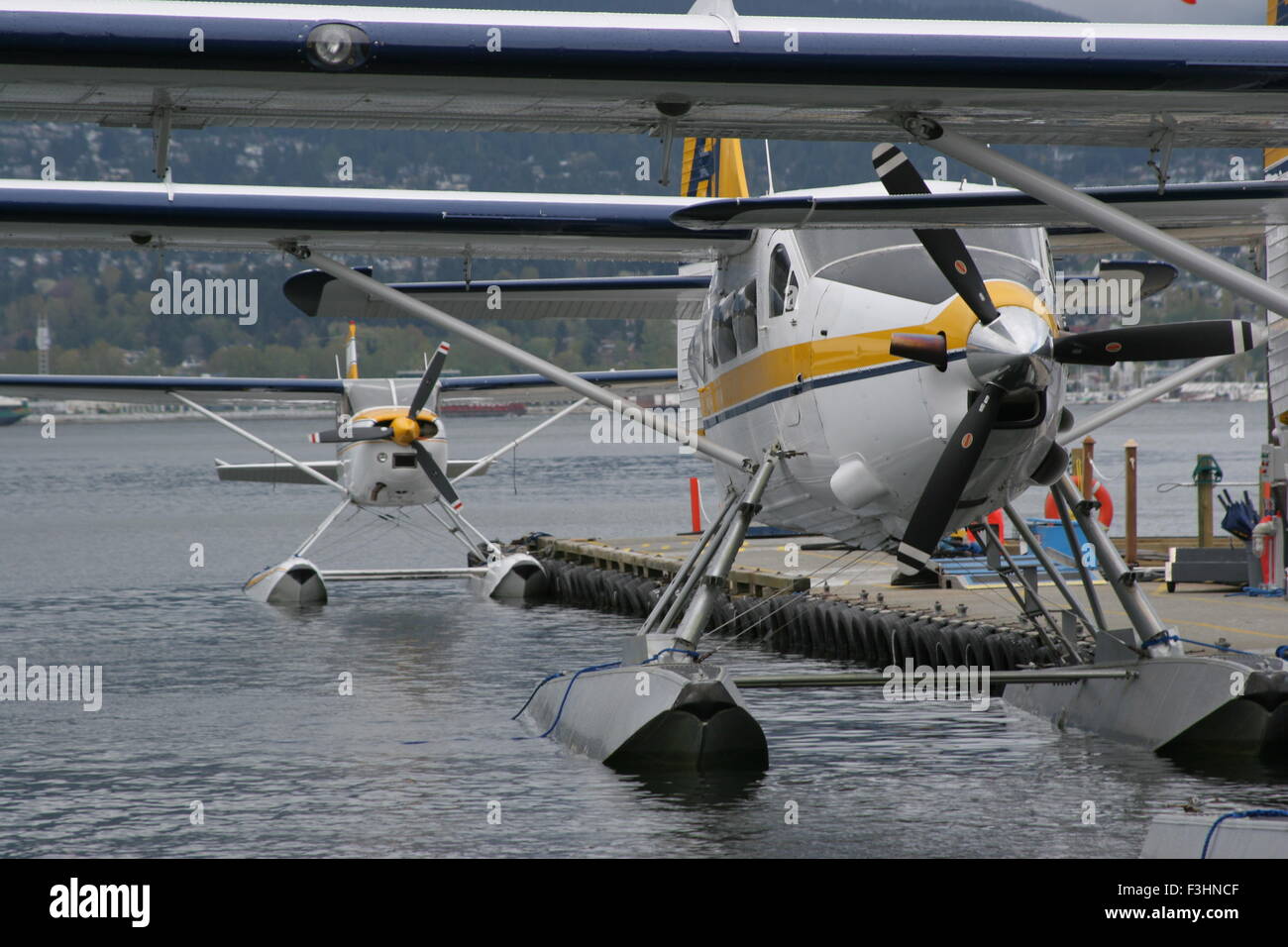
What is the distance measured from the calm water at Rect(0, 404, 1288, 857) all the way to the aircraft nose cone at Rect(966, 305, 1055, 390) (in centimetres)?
236

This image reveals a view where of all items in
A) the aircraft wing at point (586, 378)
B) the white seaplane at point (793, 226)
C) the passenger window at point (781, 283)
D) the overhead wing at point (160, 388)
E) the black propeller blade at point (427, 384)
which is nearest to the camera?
the white seaplane at point (793, 226)

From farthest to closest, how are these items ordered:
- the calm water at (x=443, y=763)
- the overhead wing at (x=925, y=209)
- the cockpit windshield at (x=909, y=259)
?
the calm water at (x=443, y=763)
the cockpit windshield at (x=909, y=259)
the overhead wing at (x=925, y=209)

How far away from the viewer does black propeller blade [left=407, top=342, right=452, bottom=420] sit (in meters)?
21.6

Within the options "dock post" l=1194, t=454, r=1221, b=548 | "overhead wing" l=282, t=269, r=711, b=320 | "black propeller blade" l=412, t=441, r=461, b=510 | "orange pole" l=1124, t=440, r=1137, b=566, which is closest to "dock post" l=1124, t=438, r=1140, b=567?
"orange pole" l=1124, t=440, r=1137, b=566

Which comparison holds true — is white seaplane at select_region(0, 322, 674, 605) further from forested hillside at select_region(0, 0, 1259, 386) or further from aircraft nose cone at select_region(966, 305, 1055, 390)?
forested hillside at select_region(0, 0, 1259, 386)

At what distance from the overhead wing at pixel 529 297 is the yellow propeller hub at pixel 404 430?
10.3 metres

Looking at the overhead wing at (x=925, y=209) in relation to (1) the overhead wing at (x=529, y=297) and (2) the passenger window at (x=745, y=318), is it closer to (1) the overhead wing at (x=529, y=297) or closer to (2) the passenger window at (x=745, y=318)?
(2) the passenger window at (x=745, y=318)

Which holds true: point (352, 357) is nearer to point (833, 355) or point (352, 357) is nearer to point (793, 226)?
point (833, 355)

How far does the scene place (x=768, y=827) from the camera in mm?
8359

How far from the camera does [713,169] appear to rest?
12820 mm

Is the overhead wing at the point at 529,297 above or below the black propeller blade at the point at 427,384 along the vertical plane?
below

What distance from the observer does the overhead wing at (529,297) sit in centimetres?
1098

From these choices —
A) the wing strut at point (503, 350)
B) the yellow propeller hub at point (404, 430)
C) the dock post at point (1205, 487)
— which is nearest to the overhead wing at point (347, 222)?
the wing strut at point (503, 350)
